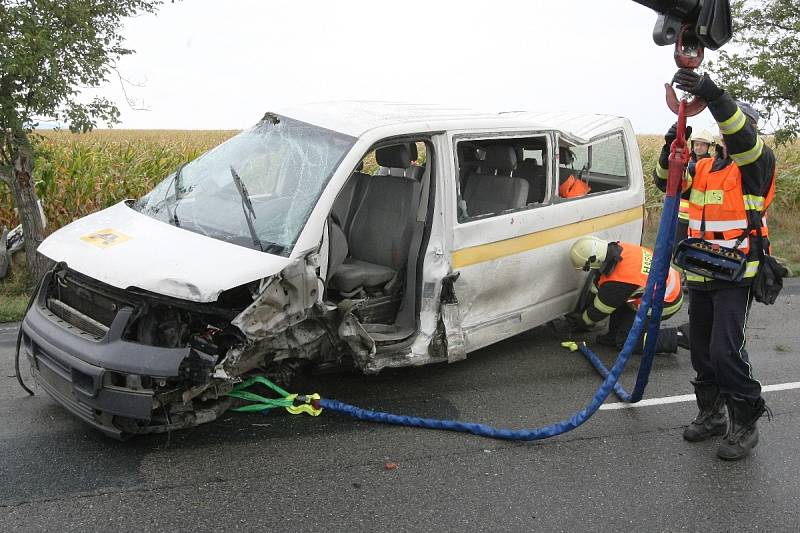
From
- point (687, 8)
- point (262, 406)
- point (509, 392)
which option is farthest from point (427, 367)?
point (687, 8)

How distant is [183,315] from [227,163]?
1.34 metres

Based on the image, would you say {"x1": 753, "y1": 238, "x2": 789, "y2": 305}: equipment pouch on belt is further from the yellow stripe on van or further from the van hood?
the van hood

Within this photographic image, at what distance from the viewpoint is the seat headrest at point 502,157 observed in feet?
20.4

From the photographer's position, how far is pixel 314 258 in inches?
173

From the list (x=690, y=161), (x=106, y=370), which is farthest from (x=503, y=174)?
(x=106, y=370)

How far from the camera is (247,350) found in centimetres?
429

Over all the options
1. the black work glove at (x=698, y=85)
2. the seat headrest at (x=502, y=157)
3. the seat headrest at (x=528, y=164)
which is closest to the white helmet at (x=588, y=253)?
the seat headrest at (x=528, y=164)

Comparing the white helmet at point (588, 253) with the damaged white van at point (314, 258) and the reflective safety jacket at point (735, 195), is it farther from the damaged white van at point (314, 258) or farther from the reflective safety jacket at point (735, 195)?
the reflective safety jacket at point (735, 195)

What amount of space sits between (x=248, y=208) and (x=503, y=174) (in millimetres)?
2478

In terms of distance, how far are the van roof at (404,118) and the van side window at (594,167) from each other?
0.22 meters

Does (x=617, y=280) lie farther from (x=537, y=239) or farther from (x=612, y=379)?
(x=612, y=379)

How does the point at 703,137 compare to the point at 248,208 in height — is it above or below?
above

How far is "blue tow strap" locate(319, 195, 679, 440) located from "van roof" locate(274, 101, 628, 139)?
1.59m

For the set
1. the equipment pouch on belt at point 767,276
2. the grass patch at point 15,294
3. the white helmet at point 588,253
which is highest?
the equipment pouch on belt at point 767,276
